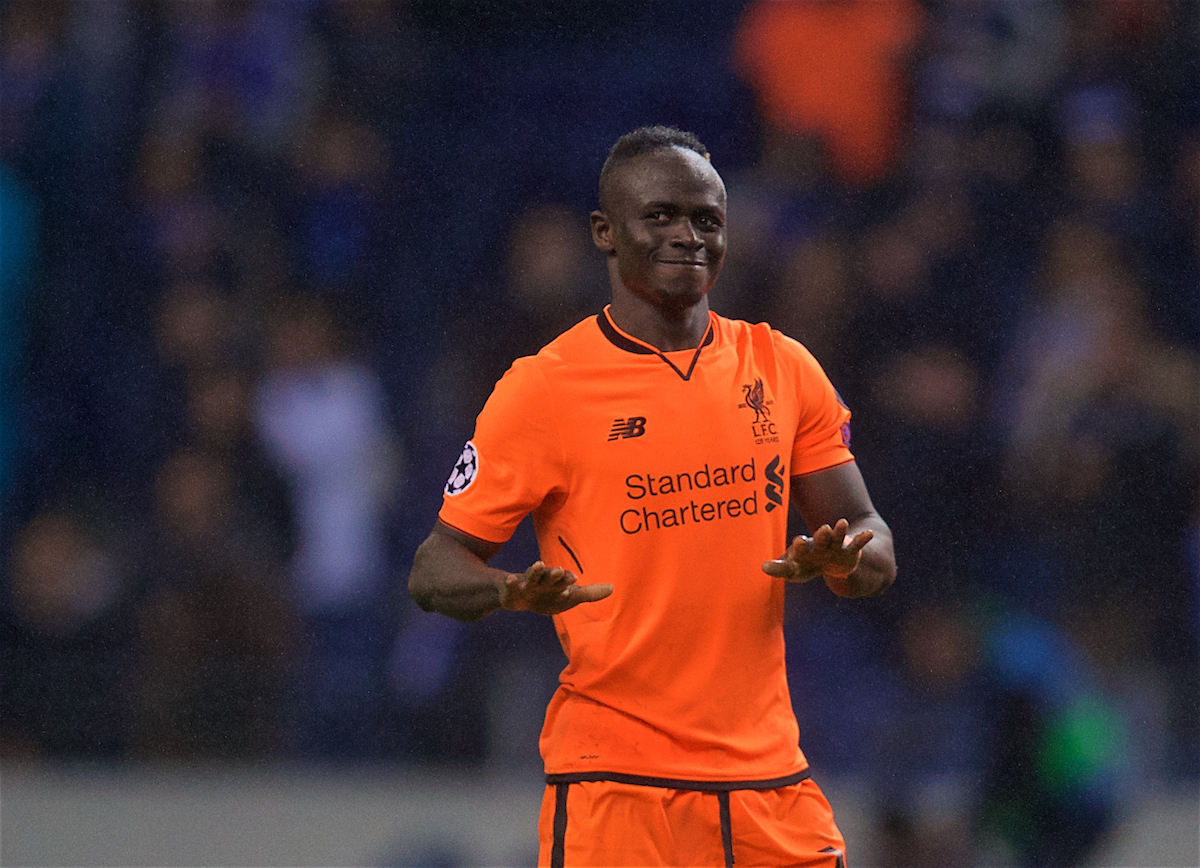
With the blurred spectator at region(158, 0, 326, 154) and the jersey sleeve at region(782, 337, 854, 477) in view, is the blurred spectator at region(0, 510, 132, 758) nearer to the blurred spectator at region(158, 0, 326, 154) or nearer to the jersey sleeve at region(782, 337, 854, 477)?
the blurred spectator at region(158, 0, 326, 154)

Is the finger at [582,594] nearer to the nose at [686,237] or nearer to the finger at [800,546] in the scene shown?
the finger at [800,546]

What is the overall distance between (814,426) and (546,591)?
0.80 m

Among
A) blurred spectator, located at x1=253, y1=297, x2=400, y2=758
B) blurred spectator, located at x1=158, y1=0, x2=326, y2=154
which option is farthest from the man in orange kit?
blurred spectator, located at x1=158, y1=0, x2=326, y2=154

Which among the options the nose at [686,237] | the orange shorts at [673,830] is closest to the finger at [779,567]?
the orange shorts at [673,830]

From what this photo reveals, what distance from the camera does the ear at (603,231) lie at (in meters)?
2.97

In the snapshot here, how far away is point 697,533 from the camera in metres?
2.73

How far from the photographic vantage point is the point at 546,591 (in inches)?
95.3

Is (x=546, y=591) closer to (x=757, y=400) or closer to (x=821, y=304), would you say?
(x=757, y=400)

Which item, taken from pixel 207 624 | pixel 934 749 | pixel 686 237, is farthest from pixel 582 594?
pixel 207 624

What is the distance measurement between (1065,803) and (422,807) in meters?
2.12

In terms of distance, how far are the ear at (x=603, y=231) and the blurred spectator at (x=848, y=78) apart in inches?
143

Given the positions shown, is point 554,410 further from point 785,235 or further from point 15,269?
point 15,269

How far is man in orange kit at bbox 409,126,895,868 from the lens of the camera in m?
2.64

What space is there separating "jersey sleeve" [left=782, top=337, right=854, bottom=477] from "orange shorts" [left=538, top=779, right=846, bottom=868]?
26.0 inches
